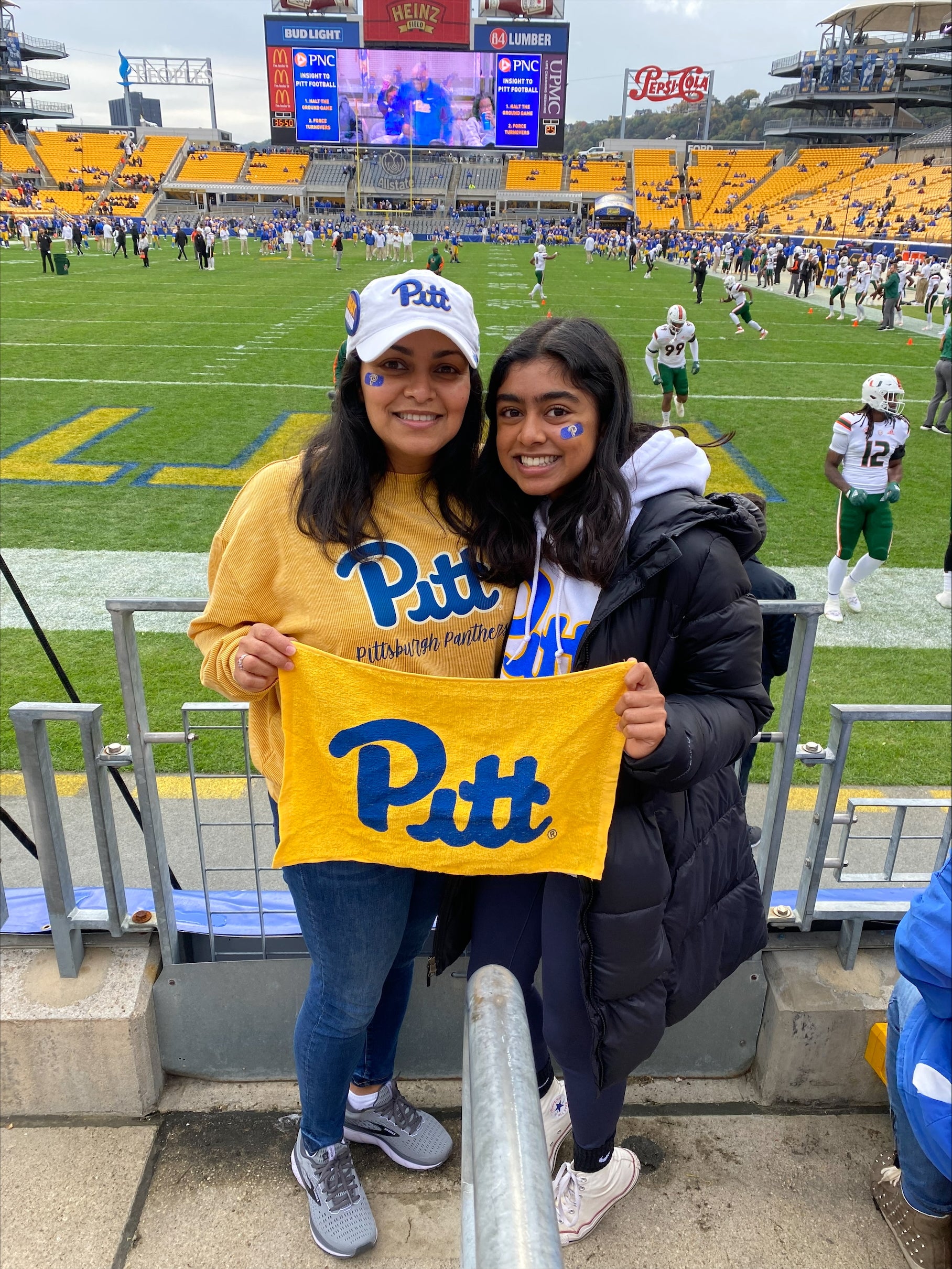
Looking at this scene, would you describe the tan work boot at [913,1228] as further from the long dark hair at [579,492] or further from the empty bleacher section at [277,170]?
the empty bleacher section at [277,170]

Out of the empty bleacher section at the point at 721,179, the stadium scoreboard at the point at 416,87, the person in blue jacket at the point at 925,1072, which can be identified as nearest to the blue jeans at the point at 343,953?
the person in blue jacket at the point at 925,1072

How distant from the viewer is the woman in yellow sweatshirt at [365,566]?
1.80 metres

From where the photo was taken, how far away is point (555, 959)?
190 centimetres

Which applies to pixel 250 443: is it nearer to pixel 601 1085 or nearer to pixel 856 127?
pixel 601 1085

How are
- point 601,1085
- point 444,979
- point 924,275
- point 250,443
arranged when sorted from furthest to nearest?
point 924,275, point 250,443, point 444,979, point 601,1085

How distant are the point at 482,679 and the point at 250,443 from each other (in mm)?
9803

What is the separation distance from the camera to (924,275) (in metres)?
29.0

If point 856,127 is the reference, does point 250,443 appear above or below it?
below

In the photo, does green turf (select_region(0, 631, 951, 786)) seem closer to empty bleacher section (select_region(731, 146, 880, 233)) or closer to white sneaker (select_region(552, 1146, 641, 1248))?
white sneaker (select_region(552, 1146, 641, 1248))

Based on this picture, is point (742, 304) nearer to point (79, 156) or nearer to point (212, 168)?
point (212, 168)

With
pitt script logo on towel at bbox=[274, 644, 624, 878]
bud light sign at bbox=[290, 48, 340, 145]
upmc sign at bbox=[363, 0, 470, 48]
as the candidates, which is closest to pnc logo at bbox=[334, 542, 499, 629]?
pitt script logo on towel at bbox=[274, 644, 624, 878]

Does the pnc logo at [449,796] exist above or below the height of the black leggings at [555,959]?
above

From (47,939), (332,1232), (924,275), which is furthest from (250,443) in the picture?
(924,275)

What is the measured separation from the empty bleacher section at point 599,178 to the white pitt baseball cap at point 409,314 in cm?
7854
